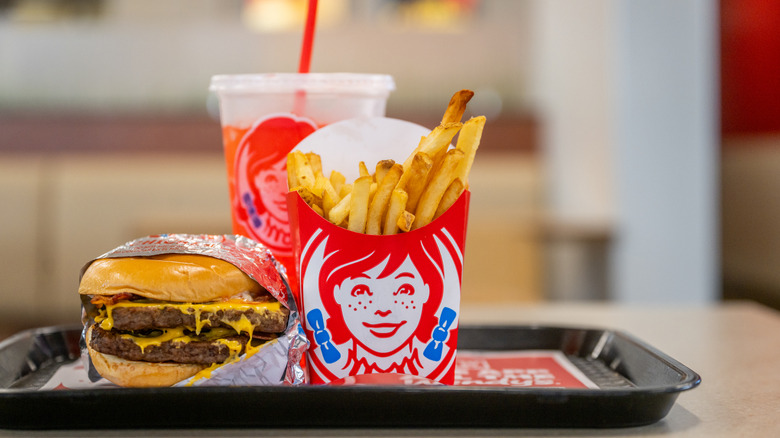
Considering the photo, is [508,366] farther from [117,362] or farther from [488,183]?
[488,183]

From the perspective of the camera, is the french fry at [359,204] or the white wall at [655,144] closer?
the french fry at [359,204]

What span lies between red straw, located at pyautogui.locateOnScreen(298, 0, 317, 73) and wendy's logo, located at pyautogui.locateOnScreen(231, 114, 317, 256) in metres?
0.07

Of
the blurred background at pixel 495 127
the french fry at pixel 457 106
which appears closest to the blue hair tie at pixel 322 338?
the french fry at pixel 457 106

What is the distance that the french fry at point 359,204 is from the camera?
748mm

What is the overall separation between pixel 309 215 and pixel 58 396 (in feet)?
0.95

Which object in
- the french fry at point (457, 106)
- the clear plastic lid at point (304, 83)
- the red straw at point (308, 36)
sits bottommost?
the french fry at point (457, 106)

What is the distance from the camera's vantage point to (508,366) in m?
0.97

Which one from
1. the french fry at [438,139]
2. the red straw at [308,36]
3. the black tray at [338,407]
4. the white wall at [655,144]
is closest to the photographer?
the black tray at [338,407]

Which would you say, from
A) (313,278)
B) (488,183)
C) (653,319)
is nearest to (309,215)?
(313,278)

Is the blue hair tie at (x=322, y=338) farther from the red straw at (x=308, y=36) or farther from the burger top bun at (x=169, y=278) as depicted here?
the red straw at (x=308, y=36)

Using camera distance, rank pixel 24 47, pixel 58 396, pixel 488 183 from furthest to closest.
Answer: pixel 24 47 < pixel 488 183 < pixel 58 396

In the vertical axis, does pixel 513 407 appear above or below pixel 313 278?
below

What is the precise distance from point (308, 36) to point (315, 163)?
0.21m

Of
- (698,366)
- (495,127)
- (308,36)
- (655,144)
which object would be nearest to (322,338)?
(308,36)
